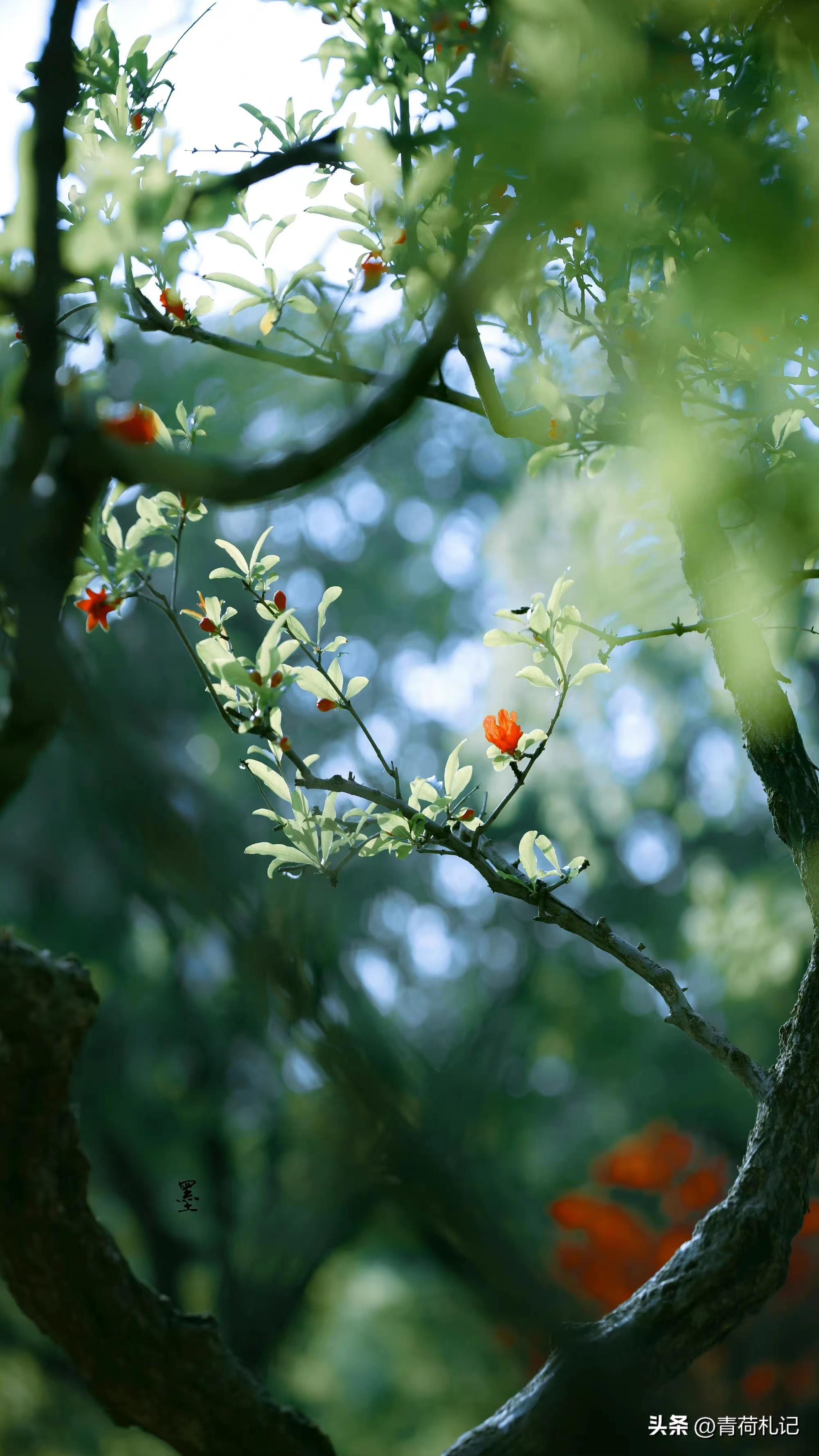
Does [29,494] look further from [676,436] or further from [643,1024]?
[643,1024]

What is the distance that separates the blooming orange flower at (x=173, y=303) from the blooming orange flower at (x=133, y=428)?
36 cm

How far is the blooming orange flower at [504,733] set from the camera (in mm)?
902

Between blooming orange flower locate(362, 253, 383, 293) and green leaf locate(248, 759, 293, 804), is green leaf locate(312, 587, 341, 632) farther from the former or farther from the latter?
blooming orange flower locate(362, 253, 383, 293)

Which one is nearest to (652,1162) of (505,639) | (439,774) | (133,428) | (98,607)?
(439,774)

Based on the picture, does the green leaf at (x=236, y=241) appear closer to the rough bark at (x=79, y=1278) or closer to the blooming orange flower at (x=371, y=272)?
the blooming orange flower at (x=371, y=272)

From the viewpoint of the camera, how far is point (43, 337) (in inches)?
18.9

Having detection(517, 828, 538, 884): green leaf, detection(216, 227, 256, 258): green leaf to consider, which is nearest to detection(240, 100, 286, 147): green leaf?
detection(216, 227, 256, 258): green leaf

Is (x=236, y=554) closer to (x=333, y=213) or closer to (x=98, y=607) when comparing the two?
(x=98, y=607)

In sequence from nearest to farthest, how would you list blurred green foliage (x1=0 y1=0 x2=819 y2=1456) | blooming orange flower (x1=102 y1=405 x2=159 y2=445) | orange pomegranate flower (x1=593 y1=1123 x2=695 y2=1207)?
1. blurred green foliage (x1=0 y1=0 x2=819 y2=1456)
2. blooming orange flower (x1=102 y1=405 x2=159 y2=445)
3. orange pomegranate flower (x1=593 y1=1123 x2=695 y2=1207)

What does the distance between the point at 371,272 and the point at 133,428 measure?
420 mm

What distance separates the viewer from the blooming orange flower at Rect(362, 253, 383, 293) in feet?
3.08

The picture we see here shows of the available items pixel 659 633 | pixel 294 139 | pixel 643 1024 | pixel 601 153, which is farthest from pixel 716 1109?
pixel 601 153

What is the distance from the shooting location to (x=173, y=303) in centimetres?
96

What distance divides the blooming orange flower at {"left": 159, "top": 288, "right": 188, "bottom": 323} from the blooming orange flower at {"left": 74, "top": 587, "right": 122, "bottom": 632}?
0.97 feet
